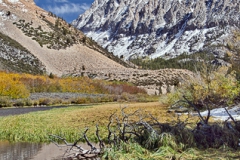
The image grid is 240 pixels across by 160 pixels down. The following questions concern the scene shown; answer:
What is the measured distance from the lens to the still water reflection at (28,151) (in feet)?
25.8

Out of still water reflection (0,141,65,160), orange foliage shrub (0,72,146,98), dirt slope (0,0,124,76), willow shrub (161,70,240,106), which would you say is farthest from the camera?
dirt slope (0,0,124,76)

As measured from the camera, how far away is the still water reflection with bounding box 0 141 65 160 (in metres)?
7.88

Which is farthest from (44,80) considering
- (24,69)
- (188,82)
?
(188,82)

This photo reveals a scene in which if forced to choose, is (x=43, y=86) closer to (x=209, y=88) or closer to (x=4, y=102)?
(x=4, y=102)

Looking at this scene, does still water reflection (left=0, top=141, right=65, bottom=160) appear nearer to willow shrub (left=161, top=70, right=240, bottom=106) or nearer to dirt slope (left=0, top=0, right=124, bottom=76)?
willow shrub (left=161, top=70, right=240, bottom=106)

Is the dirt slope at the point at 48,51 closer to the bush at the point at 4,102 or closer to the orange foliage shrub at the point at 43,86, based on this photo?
the orange foliage shrub at the point at 43,86

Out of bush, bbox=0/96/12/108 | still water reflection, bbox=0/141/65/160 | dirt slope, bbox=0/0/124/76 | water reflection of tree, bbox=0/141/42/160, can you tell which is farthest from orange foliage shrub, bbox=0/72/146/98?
dirt slope, bbox=0/0/124/76

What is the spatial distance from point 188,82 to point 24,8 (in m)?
67.7

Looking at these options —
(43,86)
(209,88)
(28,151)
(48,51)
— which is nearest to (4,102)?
(43,86)

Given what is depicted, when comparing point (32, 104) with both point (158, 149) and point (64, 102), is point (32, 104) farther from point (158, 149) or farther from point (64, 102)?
point (158, 149)

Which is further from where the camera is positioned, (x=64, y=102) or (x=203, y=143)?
(x=64, y=102)

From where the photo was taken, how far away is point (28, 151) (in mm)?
8555

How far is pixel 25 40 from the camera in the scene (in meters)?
63.8

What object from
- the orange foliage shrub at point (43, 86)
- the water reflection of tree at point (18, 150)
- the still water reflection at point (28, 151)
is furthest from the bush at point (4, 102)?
the still water reflection at point (28, 151)
